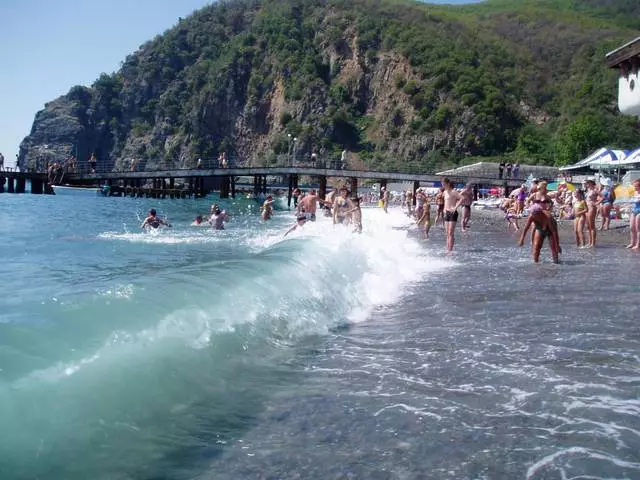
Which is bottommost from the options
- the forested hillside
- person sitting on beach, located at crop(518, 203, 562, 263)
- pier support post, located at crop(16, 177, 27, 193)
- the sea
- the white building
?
the sea

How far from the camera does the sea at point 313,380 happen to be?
3205 mm

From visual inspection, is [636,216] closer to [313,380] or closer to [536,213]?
[536,213]

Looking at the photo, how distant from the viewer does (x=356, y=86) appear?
389ft

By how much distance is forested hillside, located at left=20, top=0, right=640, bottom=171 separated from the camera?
10238 cm

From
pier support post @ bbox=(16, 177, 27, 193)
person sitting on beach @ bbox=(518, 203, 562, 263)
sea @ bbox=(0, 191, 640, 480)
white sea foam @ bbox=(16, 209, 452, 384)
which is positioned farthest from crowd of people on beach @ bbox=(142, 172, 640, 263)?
pier support post @ bbox=(16, 177, 27, 193)

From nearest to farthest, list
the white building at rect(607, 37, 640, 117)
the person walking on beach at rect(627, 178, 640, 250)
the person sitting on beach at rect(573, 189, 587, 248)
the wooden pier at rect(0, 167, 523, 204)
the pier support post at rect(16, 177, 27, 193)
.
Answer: the person walking on beach at rect(627, 178, 640, 250) → the person sitting on beach at rect(573, 189, 587, 248) → the white building at rect(607, 37, 640, 117) → the wooden pier at rect(0, 167, 523, 204) → the pier support post at rect(16, 177, 27, 193)

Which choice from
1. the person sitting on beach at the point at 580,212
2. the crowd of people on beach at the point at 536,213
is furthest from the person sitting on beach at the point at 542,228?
Answer: the person sitting on beach at the point at 580,212

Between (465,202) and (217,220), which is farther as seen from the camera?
(217,220)

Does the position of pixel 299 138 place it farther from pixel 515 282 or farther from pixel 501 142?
pixel 515 282

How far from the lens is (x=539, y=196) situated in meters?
10.7

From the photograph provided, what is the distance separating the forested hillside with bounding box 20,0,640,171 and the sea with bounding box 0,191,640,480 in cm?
7770

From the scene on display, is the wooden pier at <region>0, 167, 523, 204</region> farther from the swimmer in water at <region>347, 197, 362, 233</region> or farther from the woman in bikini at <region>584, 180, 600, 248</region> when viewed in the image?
the swimmer in water at <region>347, 197, 362, 233</region>

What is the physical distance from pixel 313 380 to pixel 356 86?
387 ft

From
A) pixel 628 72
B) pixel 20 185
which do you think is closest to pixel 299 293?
pixel 628 72
